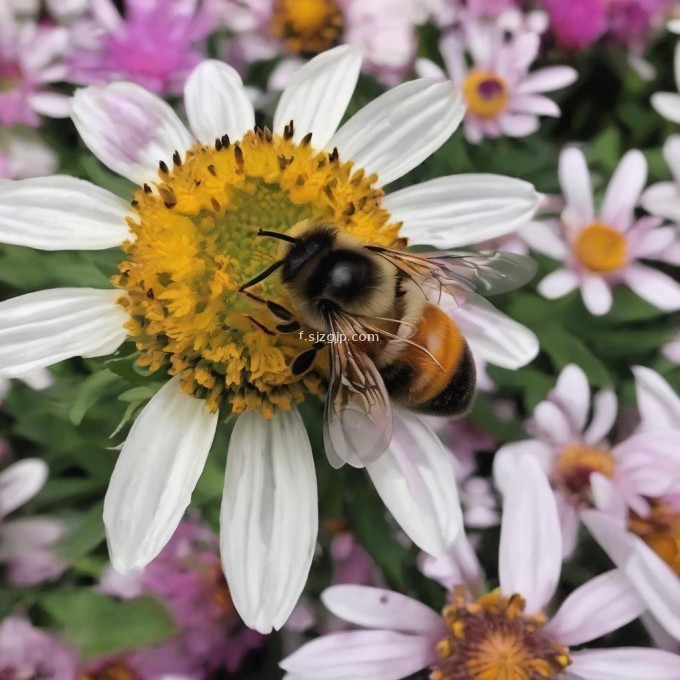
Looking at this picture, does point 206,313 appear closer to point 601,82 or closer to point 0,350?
point 0,350

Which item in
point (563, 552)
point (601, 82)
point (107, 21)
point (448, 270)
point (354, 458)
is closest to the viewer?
point (354, 458)

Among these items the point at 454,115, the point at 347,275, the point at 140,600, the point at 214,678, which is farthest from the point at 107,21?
the point at 214,678

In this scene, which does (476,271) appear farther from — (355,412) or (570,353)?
(570,353)

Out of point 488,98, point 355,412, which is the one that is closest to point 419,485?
point 355,412

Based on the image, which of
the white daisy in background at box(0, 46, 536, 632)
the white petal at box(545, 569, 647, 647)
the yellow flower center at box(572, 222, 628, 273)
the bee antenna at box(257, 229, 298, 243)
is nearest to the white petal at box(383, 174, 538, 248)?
the white daisy in background at box(0, 46, 536, 632)

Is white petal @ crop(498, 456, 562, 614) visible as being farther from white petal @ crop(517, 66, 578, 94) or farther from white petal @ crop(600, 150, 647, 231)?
white petal @ crop(517, 66, 578, 94)

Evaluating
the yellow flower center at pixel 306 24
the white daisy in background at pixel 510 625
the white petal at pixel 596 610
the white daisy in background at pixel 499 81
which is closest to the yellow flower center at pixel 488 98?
the white daisy in background at pixel 499 81
